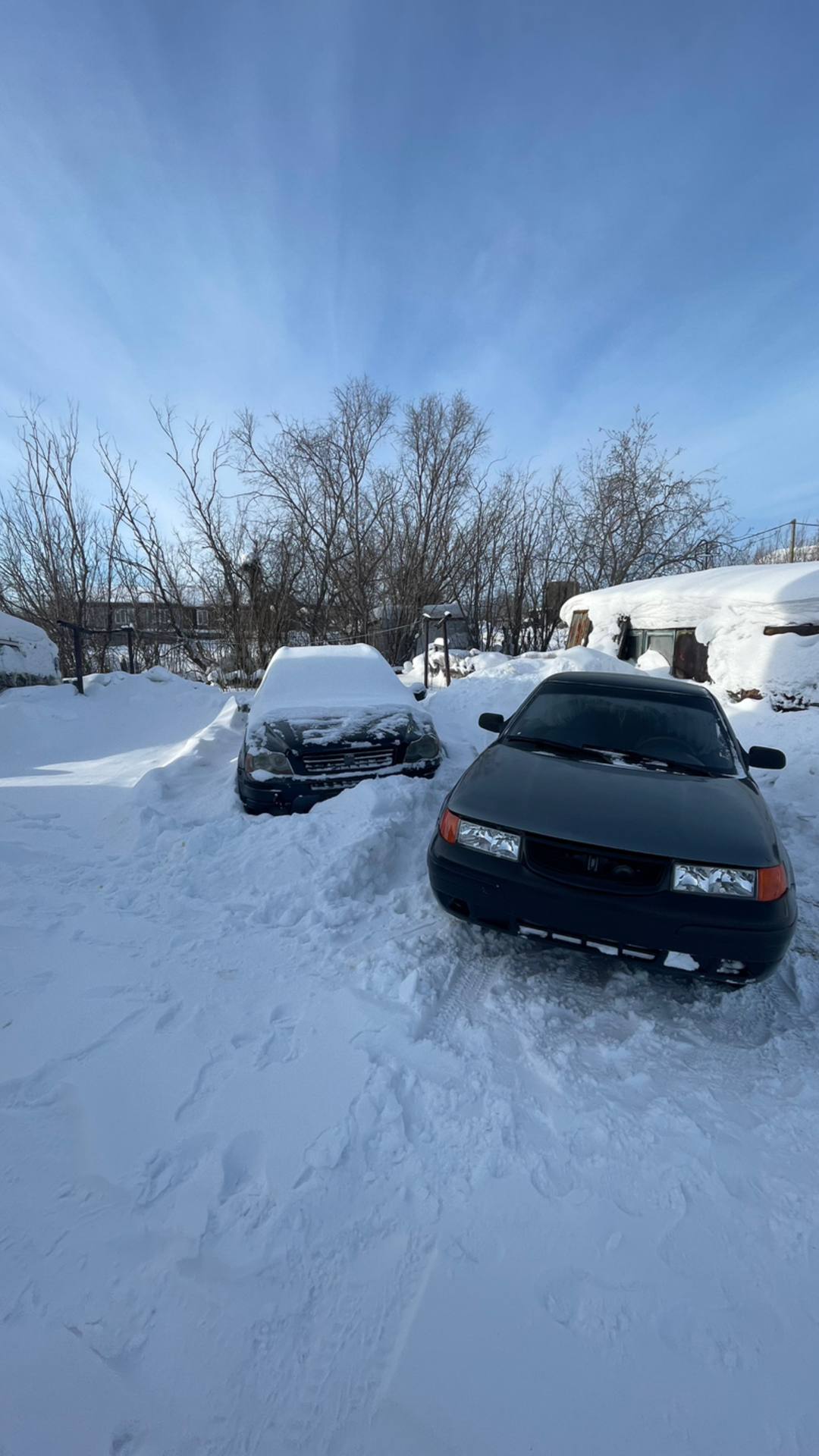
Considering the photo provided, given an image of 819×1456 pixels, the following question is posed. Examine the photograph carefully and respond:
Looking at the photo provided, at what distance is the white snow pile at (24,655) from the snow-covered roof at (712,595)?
36.7ft

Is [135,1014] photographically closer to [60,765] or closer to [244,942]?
[244,942]

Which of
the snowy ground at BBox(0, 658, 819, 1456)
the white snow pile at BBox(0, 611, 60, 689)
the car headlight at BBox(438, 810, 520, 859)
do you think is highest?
the white snow pile at BBox(0, 611, 60, 689)

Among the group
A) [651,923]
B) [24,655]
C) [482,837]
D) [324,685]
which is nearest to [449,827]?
[482,837]

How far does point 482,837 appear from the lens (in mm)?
2711

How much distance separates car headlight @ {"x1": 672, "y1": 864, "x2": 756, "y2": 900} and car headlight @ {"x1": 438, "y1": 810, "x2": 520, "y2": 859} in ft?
2.25

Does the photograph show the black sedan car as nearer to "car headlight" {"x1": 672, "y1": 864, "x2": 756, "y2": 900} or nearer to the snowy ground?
"car headlight" {"x1": 672, "y1": 864, "x2": 756, "y2": 900}

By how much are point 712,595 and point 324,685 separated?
7.71 meters

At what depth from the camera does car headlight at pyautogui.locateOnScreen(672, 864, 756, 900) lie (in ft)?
7.66

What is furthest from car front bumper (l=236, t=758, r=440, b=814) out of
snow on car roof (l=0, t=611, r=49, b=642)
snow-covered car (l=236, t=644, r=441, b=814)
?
snow on car roof (l=0, t=611, r=49, b=642)

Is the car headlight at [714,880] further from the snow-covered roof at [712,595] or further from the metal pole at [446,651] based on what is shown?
the metal pole at [446,651]

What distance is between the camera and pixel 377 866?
3.73 meters

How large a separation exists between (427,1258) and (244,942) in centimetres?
175

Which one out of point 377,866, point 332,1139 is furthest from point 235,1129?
point 377,866

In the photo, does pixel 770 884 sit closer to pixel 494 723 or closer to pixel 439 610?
pixel 494 723
